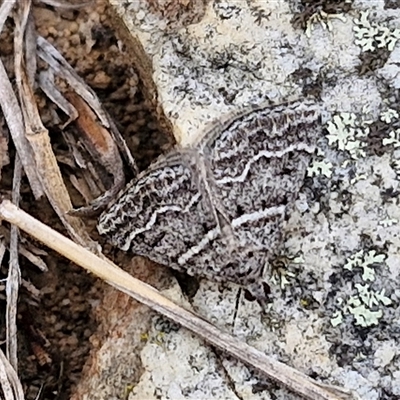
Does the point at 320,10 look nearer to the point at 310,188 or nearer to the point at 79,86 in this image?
the point at 310,188

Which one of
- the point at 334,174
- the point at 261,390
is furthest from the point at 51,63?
the point at 261,390

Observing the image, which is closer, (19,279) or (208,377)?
(208,377)

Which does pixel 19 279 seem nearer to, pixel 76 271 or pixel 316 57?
pixel 76 271

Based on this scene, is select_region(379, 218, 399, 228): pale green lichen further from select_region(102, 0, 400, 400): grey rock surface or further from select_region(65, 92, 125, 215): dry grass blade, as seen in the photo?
select_region(65, 92, 125, 215): dry grass blade

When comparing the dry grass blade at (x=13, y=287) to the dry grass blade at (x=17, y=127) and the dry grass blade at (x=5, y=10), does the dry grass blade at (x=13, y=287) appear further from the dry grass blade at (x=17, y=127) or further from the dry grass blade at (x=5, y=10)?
the dry grass blade at (x=5, y=10)

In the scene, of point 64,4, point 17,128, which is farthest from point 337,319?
point 64,4

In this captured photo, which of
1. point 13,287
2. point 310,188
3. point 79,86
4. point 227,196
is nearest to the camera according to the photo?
point 227,196
